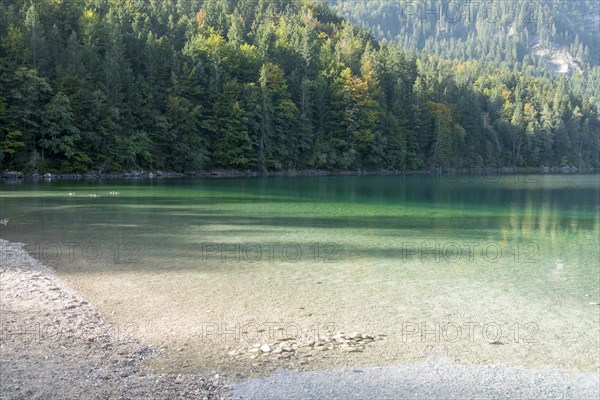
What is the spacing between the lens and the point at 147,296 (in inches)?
455

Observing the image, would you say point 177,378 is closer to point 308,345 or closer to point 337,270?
point 308,345

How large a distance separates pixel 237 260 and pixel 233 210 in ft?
45.2

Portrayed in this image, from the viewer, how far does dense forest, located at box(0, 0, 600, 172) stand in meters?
57.9

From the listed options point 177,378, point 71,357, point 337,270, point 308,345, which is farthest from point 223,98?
point 177,378

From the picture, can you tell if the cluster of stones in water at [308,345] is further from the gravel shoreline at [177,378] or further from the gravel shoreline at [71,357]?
the gravel shoreline at [71,357]

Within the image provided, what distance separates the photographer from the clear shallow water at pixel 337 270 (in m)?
9.91

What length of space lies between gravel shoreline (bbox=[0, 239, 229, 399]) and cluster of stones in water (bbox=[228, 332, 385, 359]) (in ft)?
3.93

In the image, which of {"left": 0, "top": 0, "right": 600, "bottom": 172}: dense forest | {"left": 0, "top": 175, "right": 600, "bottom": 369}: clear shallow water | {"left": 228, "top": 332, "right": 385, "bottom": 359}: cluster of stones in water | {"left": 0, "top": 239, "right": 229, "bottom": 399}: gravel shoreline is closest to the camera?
{"left": 0, "top": 239, "right": 229, "bottom": 399}: gravel shoreline

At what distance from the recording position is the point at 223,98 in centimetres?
7631

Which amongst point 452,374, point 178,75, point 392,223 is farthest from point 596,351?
point 178,75

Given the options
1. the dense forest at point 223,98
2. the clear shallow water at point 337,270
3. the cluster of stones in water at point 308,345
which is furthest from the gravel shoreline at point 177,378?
the dense forest at point 223,98

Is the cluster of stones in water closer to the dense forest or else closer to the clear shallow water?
the clear shallow water

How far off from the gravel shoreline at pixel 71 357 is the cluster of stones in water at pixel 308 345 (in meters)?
1.20

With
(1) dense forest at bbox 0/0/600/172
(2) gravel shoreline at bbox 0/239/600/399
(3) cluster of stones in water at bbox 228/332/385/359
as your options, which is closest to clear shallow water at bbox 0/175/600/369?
(3) cluster of stones in water at bbox 228/332/385/359
